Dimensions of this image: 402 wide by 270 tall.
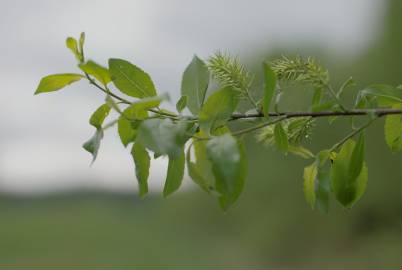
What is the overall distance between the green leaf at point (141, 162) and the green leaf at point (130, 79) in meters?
0.06

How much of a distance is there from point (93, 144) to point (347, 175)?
26 centimetres

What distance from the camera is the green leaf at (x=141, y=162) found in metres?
0.57

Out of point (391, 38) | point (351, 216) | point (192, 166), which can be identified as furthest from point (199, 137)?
point (351, 216)

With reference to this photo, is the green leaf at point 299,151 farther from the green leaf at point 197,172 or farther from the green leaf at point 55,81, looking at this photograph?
the green leaf at point 55,81

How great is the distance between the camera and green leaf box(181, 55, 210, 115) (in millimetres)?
586

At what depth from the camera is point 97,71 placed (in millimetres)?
558


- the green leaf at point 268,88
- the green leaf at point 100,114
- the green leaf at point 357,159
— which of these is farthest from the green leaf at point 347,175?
the green leaf at point 100,114

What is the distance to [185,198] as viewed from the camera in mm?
13750

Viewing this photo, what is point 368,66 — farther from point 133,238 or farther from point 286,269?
point 133,238

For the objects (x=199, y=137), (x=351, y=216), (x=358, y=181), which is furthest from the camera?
(x=351, y=216)

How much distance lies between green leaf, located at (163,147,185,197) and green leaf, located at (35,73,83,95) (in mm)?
126

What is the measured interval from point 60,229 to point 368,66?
9.38 meters

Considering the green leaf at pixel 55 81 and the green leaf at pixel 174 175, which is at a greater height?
the green leaf at pixel 55 81

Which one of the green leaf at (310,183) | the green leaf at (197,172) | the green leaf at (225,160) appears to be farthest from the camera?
the green leaf at (310,183)
